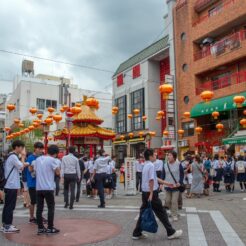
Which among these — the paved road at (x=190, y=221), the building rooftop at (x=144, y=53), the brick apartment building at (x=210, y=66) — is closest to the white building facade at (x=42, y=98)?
the building rooftop at (x=144, y=53)

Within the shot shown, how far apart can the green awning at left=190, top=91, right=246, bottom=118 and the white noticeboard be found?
10.9 metres

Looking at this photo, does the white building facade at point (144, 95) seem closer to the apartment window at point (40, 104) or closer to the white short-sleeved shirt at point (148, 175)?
the apartment window at point (40, 104)

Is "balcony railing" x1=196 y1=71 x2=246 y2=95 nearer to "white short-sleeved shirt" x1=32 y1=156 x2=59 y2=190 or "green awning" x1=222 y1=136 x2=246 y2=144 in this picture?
"green awning" x1=222 y1=136 x2=246 y2=144

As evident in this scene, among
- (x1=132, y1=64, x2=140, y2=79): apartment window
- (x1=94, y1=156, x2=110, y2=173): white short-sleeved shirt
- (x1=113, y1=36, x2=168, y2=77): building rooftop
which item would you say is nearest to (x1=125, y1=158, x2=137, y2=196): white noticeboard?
(x1=94, y1=156, x2=110, y2=173): white short-sleeved shirt

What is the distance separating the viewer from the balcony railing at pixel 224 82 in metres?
25.6

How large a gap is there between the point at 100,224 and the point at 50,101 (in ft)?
166

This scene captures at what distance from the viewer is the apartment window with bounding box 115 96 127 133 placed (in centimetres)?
4284

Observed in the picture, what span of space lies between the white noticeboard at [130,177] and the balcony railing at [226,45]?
14.3 meters

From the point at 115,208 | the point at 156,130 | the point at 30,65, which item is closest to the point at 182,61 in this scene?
the point at 156,130

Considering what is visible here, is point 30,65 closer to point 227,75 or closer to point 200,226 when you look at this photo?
point 227,75

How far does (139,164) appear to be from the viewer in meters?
16.2

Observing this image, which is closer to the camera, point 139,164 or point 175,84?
point 139,164

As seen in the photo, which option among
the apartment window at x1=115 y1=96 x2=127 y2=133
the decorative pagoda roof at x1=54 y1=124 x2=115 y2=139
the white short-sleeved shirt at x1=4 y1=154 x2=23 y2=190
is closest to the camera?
the white short-sleeved shirt at x1=4 y1=154 x2=23 y2=190

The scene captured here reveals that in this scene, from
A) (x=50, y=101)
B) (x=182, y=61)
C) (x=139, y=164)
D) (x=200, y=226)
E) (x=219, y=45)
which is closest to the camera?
(x=200, y=226)
